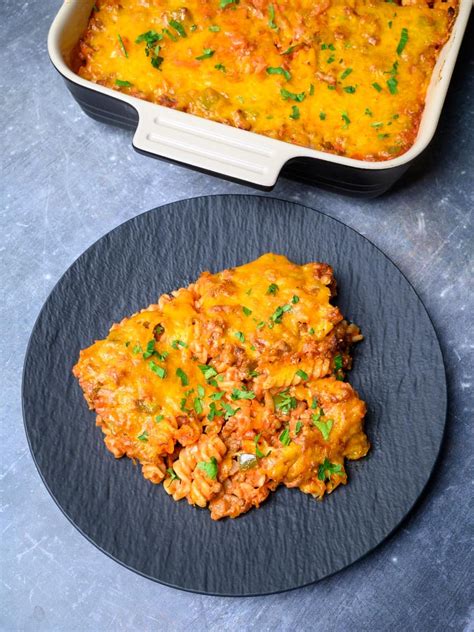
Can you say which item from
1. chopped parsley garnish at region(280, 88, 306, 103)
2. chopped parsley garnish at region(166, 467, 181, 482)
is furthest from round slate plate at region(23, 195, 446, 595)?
chopped parsley garnish at region(280, 88, 306, 103)

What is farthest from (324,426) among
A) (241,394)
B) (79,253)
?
(79,253)

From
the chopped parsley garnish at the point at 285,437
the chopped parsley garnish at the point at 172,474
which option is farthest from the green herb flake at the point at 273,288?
the chopped parsley garnish at the point at 172,474

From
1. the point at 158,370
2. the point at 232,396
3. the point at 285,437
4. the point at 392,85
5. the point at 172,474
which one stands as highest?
the point at 392,85

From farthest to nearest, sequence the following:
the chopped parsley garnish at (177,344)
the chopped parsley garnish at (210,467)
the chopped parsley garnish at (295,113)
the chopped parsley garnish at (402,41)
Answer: the chopped parsley garnish at (402,41) < the chopped parsley garnish at (295,113) < the chopped parsley garnish at (177,344) < the chopped parsley garnish at (210,467)

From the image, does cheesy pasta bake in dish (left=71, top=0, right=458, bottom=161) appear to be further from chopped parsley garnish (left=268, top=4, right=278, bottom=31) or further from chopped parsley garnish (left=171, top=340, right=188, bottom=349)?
chopped parsley garnish (left=171, top=340, right=188, bottom=349)

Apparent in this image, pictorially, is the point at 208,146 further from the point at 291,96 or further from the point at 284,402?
the point at 284,402

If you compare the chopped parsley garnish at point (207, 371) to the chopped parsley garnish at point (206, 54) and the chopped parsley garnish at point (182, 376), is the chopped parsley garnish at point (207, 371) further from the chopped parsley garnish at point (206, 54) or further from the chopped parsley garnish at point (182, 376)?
the chopped parsley garnish at point (206, 54)
